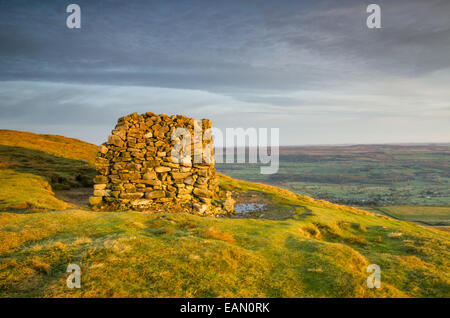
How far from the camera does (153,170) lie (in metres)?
20.7

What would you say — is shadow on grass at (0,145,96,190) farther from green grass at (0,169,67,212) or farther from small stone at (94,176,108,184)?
small stone at (94,176,108,184)

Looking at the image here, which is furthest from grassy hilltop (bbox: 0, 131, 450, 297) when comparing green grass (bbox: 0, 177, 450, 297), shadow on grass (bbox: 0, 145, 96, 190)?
shadow on grass (bbox: 0, 145, 96, 190)

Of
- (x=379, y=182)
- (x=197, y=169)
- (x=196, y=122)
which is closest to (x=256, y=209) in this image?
(x=197, y=169)

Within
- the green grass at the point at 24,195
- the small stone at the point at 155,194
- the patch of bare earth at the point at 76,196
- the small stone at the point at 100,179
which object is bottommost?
the patch of bare earth at the point at 76,196

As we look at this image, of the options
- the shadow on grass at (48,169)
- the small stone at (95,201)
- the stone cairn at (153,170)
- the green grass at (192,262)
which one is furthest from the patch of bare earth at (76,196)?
the green grass at (192,262)

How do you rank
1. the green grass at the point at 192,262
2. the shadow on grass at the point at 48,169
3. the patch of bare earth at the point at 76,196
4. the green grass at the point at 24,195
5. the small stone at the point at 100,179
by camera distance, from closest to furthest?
1. the green grass at the point at 192,262
2. the green grass at the point at 24,195
3. the small stone at the point at 100,179
4. the patch of bare earth at the point at 76,196
5. the shadow on grass at the point at 48,169

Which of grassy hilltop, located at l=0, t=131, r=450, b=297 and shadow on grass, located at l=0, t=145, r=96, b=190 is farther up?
shadow on grass, located at l=0, t=145, r=96, b=190

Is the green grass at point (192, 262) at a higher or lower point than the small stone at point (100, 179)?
lower

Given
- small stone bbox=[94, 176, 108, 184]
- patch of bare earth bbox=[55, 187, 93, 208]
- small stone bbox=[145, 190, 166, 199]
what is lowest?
patch of bare earth bbox=[55, 187, 93, 208]

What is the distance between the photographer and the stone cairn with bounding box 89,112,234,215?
2000cm

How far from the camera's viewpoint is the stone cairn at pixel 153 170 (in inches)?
787

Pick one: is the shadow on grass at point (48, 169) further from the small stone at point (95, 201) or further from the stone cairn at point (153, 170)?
the stone cairn at point (153, 170)
